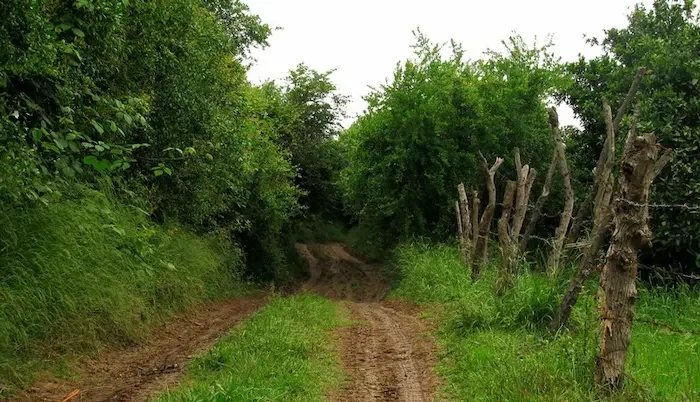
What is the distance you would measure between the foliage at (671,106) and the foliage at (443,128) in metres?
3.20

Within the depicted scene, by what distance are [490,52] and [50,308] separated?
17914mm

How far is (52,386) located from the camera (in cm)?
586

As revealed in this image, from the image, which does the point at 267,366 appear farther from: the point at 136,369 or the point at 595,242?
the point at 595,242

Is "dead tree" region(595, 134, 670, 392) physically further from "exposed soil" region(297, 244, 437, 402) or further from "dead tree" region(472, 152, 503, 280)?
"dead tree" region(472, 152, 503, 280)

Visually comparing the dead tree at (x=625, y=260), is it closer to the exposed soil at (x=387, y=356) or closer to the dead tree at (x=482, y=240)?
the exposed soil at (x=387, y=356)

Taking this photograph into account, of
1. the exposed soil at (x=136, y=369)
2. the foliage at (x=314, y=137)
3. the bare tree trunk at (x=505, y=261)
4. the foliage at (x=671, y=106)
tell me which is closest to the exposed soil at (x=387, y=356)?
the bare tree trunk at (x=505, y=261)

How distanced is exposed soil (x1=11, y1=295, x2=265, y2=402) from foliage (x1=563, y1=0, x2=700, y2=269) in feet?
25.5

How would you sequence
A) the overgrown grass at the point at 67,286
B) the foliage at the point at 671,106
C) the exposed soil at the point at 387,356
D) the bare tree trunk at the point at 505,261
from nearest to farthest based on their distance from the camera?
1. the overgrown grass at the point at 67,286
2. the exposed soil at the point at 387,356
3. the bare tree trunk at the point at 505,261
4. the foliage at the point at 671,106

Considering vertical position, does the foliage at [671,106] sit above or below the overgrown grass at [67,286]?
above

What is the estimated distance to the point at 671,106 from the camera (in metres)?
11.4

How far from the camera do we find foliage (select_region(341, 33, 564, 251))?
61.4 feet

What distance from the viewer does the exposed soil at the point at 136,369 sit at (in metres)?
5.64

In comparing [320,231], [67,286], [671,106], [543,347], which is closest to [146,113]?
[67,286]

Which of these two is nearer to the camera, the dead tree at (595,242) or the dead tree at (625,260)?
the dead tree at (625,260)
